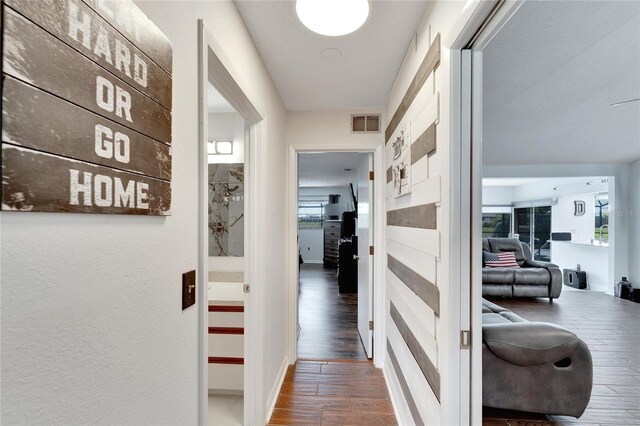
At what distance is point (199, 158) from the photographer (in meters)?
1.10

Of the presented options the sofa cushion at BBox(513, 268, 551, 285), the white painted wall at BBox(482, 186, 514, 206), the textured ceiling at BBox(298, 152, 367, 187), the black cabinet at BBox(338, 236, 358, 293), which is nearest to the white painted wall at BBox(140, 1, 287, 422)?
the textured ceiling at BBox(298, 152, 367, 187)

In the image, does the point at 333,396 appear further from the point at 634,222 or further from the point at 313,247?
the point at 313,247

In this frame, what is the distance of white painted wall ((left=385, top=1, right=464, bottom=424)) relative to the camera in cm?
119

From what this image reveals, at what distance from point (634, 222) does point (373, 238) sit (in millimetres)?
5426

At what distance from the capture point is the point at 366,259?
10.2 feet

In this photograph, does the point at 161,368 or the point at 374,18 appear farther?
the point at 374,18

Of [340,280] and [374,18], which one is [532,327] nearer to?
[374,18]

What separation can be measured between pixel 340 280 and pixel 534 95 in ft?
13.9

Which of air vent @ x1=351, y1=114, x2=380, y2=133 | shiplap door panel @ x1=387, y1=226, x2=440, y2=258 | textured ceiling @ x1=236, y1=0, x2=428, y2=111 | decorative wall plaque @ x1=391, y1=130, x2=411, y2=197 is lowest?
shiplap door panel @ x1=387, y1=226, x2=440, y2=258

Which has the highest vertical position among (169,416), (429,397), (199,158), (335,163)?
(335,163)

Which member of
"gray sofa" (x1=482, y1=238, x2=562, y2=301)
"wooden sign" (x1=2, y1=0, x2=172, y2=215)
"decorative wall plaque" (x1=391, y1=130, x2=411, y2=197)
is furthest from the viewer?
"gray sofa" (x1=482, y1=238, x2=562, y2=301)

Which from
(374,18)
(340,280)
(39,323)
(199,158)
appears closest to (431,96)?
(374,18)

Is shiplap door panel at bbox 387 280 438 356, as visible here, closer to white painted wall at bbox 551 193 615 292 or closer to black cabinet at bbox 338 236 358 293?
black cabinet at bbox 338 236 358 293

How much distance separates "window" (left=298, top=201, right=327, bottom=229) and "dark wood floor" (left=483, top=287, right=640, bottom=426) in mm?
6018
